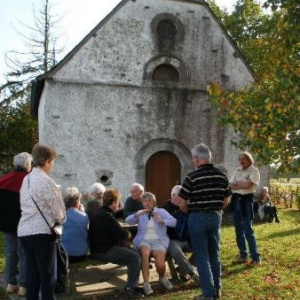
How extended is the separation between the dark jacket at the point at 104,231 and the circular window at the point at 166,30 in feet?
29.4

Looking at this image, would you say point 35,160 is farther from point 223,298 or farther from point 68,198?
point 223,298

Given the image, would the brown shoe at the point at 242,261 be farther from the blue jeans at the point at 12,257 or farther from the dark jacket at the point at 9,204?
the dark jacket at the point at 9,204

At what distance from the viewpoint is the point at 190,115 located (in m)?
13.7

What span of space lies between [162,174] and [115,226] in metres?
7.92

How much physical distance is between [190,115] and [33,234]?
982 cm

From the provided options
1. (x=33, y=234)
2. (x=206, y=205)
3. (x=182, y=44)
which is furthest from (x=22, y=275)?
(x=182, y=44)

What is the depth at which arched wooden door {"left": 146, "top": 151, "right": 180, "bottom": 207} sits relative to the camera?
13539 mm

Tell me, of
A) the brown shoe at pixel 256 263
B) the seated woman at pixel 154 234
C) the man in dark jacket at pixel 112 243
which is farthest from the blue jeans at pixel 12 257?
the brown shoe at pixel 256 263

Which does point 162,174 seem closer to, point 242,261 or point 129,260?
point 242,261

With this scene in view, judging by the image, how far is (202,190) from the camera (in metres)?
5.23

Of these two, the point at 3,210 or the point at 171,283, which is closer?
the point at 3,210

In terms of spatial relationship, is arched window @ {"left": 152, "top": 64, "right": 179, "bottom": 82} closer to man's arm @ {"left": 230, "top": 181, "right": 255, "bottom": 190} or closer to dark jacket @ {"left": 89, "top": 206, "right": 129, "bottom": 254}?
man's arm @ {"left": 230, "top": 181, "right": 255, "bottom": 190}

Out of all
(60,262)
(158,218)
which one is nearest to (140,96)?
(158,218)

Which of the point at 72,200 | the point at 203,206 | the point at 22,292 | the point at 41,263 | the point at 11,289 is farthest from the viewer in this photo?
the point at 72,200
